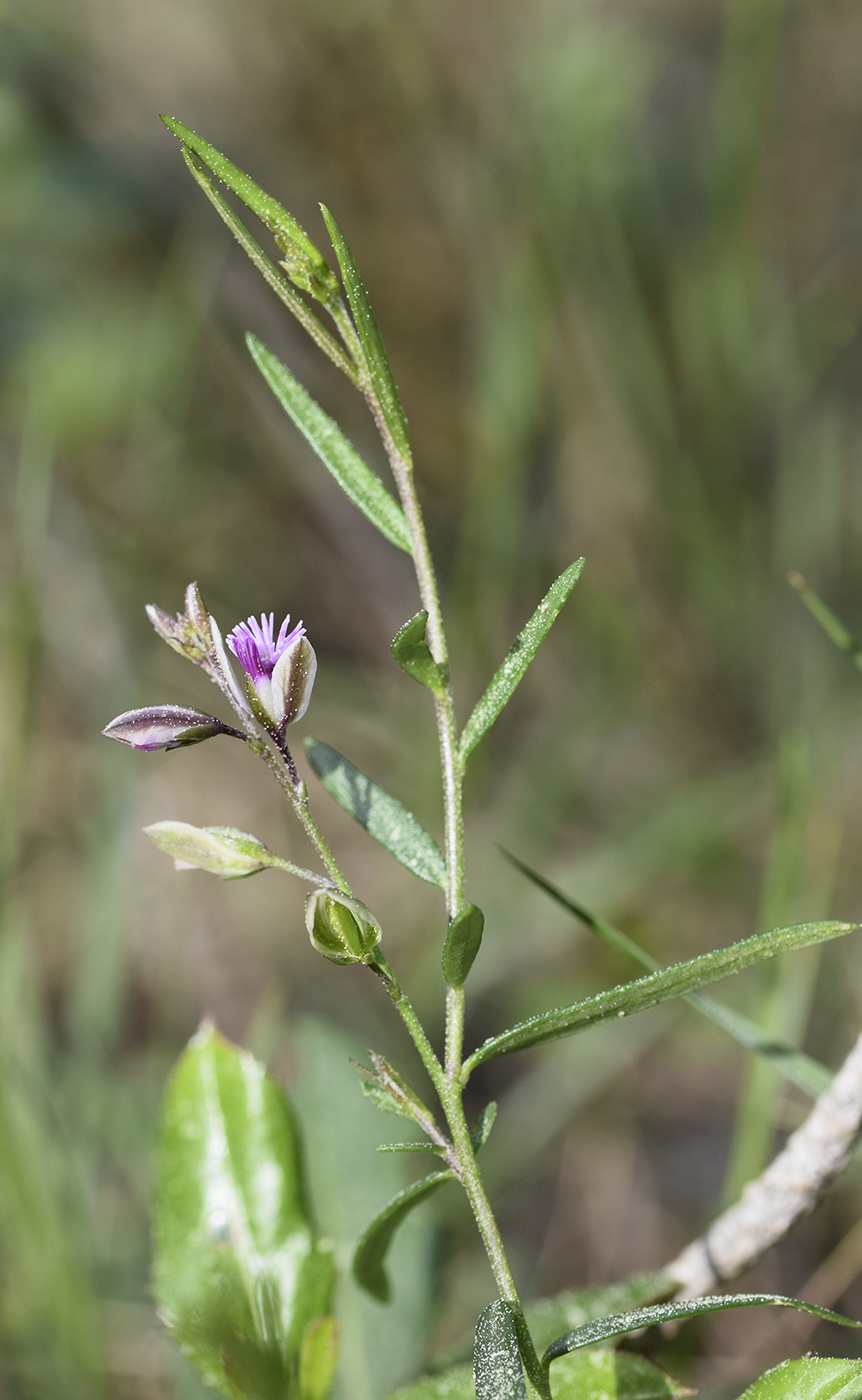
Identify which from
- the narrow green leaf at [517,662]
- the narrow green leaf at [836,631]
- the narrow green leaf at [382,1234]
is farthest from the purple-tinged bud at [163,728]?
the narrow green leaf at [836,631]

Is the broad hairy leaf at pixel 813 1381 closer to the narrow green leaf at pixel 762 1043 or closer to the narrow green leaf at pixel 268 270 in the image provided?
the narrow green leaf at pixel 762 1043

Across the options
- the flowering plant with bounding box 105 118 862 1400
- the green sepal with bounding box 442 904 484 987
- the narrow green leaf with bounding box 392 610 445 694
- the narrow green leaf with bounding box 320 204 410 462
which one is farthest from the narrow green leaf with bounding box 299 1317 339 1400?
the narrow green leaf with bounding box 320 204 410 462

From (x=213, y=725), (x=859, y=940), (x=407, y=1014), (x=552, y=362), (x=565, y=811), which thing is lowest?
(x=859, y=940)

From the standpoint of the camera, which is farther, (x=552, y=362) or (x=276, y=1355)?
(x=552, y=362)

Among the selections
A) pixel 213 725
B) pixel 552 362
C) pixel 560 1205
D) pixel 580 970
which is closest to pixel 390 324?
pixel 552 362

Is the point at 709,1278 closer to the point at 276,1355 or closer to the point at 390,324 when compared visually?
the point at 276,1355

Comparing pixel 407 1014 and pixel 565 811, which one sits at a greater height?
pixel 407 1014

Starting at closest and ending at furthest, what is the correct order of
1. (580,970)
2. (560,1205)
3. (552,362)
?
(560,1205) < (580,970) < (552,362)
